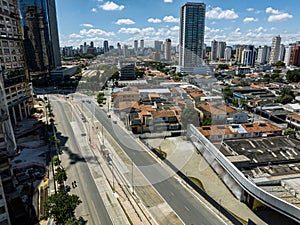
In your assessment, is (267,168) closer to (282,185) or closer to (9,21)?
(282,185)

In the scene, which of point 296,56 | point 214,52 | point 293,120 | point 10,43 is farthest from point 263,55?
point 10,43

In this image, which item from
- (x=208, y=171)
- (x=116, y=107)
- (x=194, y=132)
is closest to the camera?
(x=208, y=171)

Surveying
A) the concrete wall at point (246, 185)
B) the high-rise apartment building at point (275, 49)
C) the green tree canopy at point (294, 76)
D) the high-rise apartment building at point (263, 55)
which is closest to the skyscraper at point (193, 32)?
the green tree canopy at point (294, 76)

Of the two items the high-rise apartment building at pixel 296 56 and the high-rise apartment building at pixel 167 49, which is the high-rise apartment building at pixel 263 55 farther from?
the high-rise apartment building at pixel 167 49

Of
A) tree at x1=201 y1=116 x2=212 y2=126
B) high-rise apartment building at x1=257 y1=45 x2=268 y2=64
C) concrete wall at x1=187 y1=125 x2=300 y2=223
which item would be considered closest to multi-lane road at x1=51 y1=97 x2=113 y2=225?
concrete wall at x1=187 y1=125 x2=300 y2=223

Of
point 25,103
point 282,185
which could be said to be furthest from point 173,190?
point 25,103

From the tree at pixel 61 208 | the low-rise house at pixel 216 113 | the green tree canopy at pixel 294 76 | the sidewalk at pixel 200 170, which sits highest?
the green tree canopy at pixel 294 76

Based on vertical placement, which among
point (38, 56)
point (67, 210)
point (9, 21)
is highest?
point (9, 21)
